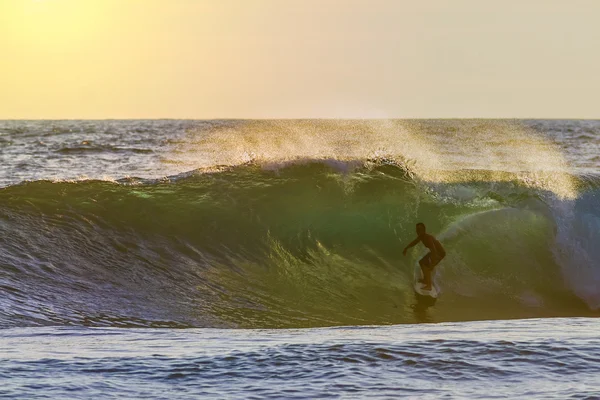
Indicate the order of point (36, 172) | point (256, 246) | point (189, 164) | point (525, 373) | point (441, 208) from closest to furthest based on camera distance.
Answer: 1. point (525, 373)
2. point (256, 246)
3. point (441, 208)
4. point (36, 172)
5. point (189, 164)

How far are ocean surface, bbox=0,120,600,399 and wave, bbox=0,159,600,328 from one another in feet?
0.14

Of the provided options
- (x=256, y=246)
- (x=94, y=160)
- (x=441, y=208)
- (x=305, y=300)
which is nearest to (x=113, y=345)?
(x=305, y=300)

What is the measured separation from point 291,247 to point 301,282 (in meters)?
1.61

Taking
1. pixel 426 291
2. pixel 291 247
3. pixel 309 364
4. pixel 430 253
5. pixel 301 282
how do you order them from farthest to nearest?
pixel 291 247 → pixel 301 282 → pixel 426 291 → pixel 430 253 → pixel 309 364

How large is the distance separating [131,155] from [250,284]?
25373 millimetres

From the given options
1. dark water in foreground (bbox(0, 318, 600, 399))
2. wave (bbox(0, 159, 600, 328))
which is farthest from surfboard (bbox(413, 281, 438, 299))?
dark water in foreground (bbox(0, 318, 600, 399))

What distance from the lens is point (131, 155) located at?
38375mm

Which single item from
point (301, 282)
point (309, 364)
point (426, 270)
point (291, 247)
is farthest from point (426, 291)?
point (309, 364)

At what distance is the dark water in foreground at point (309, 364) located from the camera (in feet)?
24.3

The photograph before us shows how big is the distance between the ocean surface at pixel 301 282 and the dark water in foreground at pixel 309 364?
1.2 inches

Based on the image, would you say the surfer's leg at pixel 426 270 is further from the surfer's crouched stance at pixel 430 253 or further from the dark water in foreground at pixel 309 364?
the dark water in foreground at pixel 309 364

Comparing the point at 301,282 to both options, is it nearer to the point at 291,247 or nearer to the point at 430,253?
the point at 291,247

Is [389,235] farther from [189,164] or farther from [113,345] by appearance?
[189,164]

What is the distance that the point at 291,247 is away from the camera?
1582 cm
